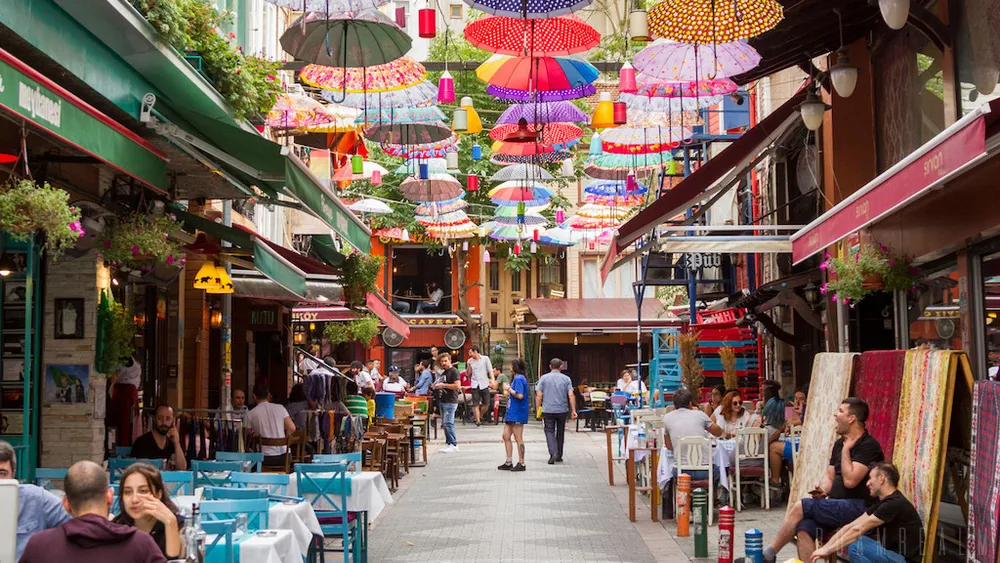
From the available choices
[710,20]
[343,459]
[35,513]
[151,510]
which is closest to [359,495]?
[343,459]

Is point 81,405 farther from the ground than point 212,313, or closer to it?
closer to it

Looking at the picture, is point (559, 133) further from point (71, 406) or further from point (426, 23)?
point (71, 406)

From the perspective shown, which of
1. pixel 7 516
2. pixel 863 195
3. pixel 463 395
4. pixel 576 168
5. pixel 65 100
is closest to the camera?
pixel 7 516

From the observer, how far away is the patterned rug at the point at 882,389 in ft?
32.6

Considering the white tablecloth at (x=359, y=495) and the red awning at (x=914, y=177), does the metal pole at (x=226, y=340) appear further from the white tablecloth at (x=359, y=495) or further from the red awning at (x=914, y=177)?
the red awning at (x=914, y=177)

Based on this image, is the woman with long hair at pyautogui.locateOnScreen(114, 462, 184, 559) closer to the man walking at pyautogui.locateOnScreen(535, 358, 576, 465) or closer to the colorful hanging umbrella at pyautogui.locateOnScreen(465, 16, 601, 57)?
the colorful hanging umbrella at pyautogui.locateOnScreen(465, 16, 601, 57)

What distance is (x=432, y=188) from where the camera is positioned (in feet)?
80.7

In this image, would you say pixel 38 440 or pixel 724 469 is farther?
pixel 724 469

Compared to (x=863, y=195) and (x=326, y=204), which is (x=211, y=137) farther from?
(x=863, y=195)

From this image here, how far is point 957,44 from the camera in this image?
11.7 meters

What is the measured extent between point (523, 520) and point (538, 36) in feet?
19.2

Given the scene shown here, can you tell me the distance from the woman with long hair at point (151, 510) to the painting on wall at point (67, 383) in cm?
581

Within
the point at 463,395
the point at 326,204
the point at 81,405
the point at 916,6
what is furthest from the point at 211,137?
the point at 463,395

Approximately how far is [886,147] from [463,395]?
22.8m
